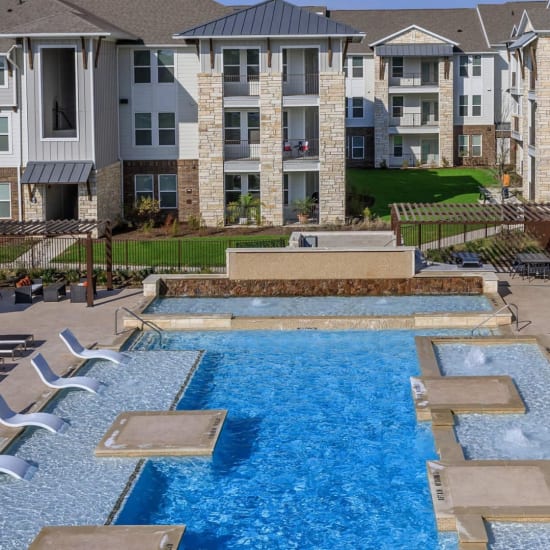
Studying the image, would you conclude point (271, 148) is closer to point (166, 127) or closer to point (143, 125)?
point (166, 127)

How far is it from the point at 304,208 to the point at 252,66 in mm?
6372

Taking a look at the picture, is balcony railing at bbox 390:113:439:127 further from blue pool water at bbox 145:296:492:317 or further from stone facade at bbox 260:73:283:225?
blue pool water at bbox 145:296:492:317

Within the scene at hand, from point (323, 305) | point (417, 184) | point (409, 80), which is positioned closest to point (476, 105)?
point (409, 80)

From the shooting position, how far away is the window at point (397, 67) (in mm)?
67188

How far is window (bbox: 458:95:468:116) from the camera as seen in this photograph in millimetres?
68750

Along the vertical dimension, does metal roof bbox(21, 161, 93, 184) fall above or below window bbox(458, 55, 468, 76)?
below

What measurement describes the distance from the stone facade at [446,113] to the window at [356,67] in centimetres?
506

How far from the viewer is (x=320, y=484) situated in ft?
57.3

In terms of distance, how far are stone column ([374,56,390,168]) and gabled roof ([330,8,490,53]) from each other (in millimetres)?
1611

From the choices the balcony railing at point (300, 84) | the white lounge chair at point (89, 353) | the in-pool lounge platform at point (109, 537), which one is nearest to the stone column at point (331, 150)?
the balcony railing at point (300, 84)

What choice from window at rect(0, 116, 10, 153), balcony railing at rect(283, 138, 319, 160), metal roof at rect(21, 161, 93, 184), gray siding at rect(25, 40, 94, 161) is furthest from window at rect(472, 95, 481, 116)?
window at rect(0, 116, 10, 153)

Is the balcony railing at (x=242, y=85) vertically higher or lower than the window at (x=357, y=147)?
higher

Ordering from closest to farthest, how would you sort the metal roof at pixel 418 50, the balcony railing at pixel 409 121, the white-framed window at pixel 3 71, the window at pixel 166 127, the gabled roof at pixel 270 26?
the gabled roof at pixel 270 26 → the white-framed window at pixel 3 71 → the window at pixel 166 127 → the metal roof at pixel 418 50 → the balcony railing at pixel 409 121

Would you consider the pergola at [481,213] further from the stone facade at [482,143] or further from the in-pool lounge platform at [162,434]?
the stone facade at [482,143]
